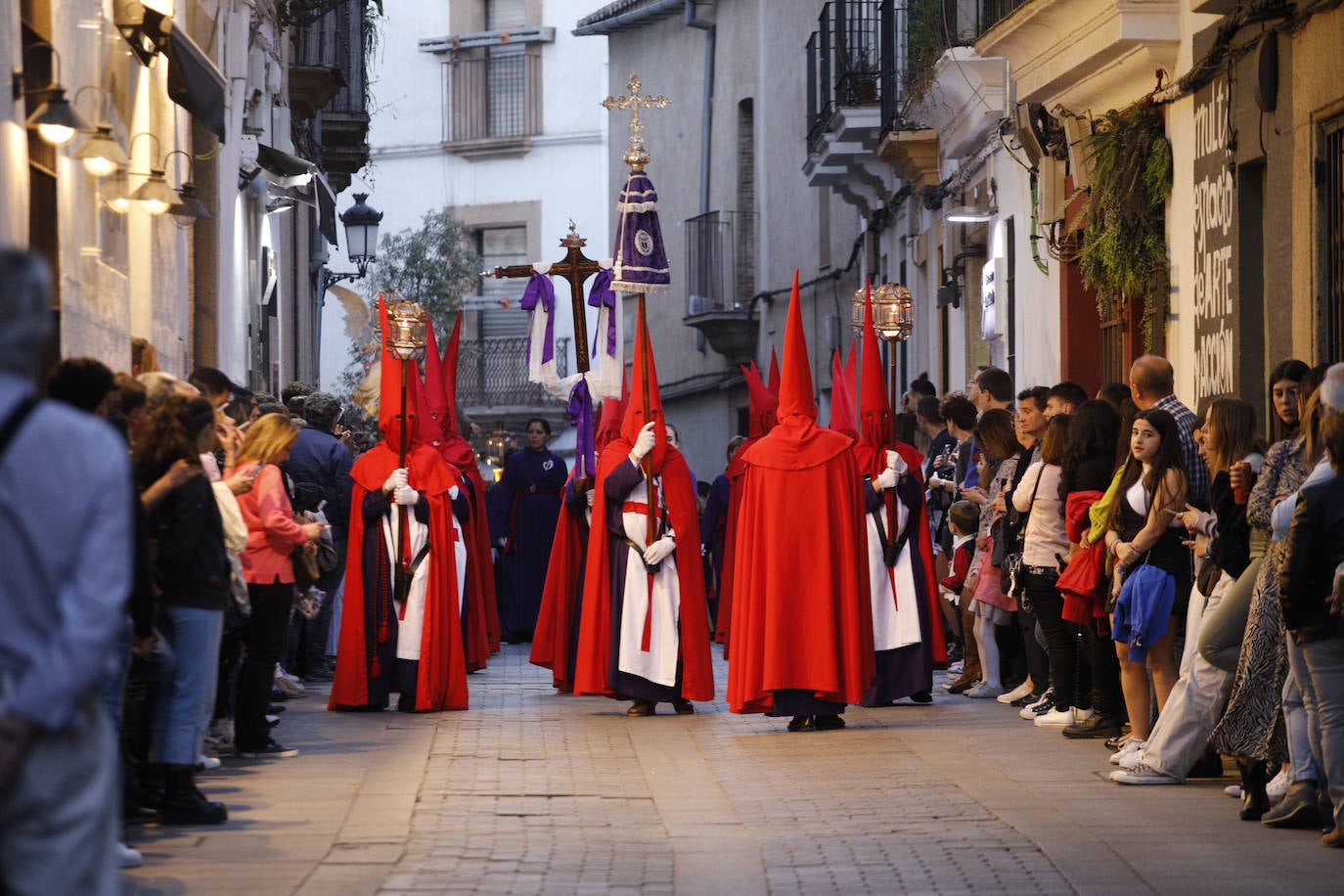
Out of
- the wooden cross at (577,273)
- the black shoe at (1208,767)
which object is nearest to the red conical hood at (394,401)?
the wooden cross at (577,273)

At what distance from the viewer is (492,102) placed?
42094 mm

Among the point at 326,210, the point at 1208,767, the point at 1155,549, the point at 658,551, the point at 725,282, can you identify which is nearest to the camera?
the point at 1208,767

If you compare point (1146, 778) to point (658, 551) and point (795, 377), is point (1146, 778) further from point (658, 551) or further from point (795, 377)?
point (658, 551)

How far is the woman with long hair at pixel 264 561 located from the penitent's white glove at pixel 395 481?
97.2 inches

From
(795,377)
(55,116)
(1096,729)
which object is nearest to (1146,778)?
(1096,729)

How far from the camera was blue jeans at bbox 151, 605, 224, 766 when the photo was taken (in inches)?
343

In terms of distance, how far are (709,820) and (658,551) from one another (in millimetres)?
4371

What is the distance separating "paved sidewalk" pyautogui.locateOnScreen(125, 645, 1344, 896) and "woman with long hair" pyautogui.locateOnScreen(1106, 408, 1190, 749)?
0.46 meters

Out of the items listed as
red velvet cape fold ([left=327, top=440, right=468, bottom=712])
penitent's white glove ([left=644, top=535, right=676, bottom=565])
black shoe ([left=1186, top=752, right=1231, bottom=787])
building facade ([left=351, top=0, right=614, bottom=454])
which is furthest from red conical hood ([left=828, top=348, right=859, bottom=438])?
building facade ([left=351, top=0, right=614, bottom=454])

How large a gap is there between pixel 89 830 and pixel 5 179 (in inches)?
256

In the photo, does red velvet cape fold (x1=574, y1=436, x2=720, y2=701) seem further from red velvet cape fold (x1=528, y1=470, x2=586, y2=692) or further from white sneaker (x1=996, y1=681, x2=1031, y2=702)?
white sneaker (x1=996, y1=681, x2=1031, y2=702)

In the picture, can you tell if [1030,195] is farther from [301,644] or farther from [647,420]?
[301,644]

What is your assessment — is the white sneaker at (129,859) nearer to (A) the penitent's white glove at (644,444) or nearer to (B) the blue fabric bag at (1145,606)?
(B) the blue fabric bag at (1145,606)

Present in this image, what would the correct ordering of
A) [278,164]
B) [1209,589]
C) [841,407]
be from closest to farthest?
[1209,589] → [841,407] → [278,164]
